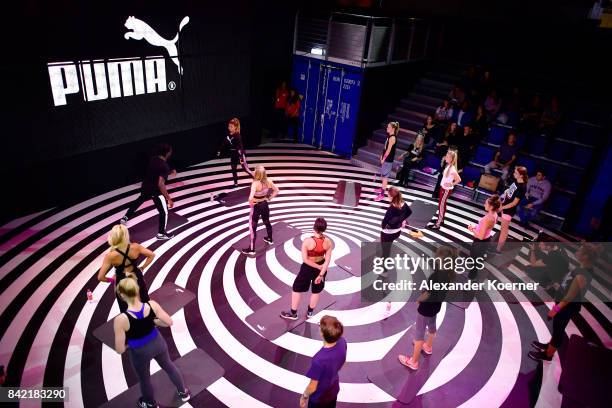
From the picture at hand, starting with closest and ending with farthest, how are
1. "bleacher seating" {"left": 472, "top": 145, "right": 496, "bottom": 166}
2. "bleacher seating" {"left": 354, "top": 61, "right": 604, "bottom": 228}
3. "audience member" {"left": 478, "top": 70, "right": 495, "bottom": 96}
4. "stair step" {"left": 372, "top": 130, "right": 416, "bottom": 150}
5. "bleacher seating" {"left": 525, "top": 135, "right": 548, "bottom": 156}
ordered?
"bleacher seating" {"left": 354, "top": 61, "right": 604, "bottom": 228}, "bleacher seating" {"left": 525, "top": 135, "right": 548, "bottom": 156}, "bleacher seating" {"left": 472, "top": 145, "right": 496, "bottom": 166}, "audience member" {"left": 478, "top": 70, "right": 495, "bottom": 96}, "stair step" {"left": 372, "top": 130, "right": 416, "bottom": 150}

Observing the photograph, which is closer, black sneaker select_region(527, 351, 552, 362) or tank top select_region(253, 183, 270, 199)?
black sneaker select_region(527, 351, 552, 362)

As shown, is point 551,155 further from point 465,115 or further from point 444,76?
point 444,76

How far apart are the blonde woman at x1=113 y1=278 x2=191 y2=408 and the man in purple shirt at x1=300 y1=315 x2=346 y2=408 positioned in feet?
4.78

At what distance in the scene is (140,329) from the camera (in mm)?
3924

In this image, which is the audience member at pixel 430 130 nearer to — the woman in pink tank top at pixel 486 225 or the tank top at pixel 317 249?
the woman in pink tank top at pixel 486 225

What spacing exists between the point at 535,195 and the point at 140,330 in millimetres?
8823

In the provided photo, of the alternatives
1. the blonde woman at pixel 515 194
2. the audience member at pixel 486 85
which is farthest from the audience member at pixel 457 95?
the blonde woman at pixel 515 194

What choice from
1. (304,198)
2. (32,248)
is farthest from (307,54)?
(32,248)

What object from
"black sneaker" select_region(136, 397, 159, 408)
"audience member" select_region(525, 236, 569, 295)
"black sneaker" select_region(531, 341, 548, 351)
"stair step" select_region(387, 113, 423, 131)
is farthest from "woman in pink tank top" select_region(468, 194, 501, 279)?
"stair step" select_region(387, 113, 423, 131)

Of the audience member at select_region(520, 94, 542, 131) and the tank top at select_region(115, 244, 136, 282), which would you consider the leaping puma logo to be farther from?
the audience member at select_region(520, 94, 542, 131)

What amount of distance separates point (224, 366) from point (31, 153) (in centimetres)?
580

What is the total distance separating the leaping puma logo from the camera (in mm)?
8859

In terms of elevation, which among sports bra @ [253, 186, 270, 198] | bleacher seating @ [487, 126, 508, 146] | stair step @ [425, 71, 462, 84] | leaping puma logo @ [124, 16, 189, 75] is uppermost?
leaping puma logo @ [124, 16, 189, 75]

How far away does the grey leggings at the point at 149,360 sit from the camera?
404 cm
